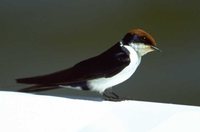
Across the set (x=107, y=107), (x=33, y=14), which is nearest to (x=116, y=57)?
(x=107, y=107)

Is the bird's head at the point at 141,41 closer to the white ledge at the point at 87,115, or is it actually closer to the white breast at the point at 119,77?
the white breast at the point at 119,77

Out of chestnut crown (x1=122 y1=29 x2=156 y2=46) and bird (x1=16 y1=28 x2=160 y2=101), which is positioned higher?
chestnut crown (x1=122 y1=29 x2=156 y2=46)

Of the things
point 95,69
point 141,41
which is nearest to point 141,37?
point 141,41

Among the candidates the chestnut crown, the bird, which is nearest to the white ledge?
the bird

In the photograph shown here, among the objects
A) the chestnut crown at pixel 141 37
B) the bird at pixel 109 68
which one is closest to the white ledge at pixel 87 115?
the bird at pixel 109 68

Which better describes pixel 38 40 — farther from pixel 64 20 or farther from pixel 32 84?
pixel 32 84

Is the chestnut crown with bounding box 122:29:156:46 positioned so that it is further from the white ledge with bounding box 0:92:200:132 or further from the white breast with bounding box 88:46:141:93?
the white ledge with bounding box 0:92:200:132

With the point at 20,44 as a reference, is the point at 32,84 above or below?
below
